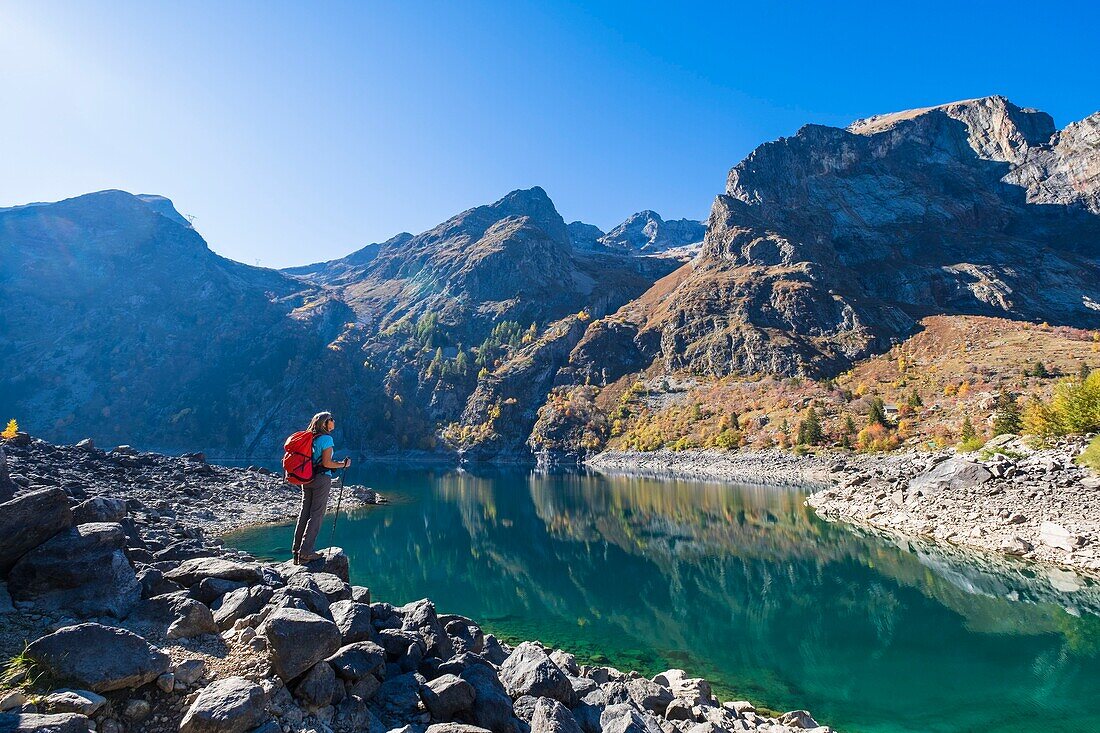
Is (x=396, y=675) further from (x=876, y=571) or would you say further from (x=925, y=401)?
(x=925, y=401)

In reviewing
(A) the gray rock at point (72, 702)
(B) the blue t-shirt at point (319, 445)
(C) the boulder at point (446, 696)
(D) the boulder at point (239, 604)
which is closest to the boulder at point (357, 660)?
(C) the boulder at point (446, 696)

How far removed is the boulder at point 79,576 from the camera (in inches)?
263

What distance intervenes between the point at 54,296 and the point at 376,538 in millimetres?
214561

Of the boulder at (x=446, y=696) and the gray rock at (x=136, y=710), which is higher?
the gray rock at (x=136, y=710)

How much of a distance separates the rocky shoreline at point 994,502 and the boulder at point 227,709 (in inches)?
1248

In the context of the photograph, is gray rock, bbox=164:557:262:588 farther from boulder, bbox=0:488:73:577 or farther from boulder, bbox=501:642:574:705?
boulder, bbox=501:642:574:705

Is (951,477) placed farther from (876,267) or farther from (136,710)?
(876,267)

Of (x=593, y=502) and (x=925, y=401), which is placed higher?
(x=925, y=401)

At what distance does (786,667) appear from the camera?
53.1ft

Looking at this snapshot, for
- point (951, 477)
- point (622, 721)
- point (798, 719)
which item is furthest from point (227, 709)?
point (951, 477)

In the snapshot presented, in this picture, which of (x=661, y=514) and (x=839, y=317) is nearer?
(x=661, y=514)

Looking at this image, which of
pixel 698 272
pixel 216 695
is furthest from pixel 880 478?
pixel 698 272

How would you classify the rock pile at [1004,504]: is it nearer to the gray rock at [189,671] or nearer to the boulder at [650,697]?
the boulder at [650,697]

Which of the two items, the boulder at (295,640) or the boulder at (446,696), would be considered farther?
the boulder at (446,696)
